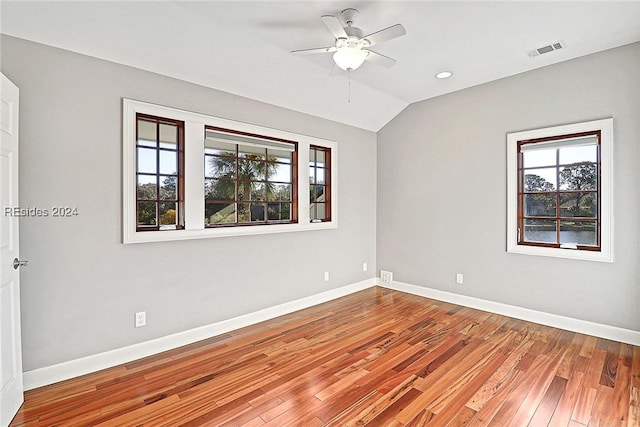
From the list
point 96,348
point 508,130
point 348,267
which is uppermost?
point 508,130

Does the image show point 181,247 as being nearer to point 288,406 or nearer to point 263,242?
point 263,242

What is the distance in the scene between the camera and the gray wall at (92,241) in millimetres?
2477

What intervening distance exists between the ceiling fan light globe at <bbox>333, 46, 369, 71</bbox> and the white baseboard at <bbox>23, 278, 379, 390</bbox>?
9.16 feet

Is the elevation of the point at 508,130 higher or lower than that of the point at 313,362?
higher

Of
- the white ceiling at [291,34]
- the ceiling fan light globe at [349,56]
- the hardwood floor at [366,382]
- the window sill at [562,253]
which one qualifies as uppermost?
the white ceiling at [291,34]

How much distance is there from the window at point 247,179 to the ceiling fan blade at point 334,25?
5.58 feet

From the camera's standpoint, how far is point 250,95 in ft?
12.2

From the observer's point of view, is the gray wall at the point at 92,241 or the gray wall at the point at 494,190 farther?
the gray wall at the point at 494,190

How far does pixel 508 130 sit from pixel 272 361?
12.3ft

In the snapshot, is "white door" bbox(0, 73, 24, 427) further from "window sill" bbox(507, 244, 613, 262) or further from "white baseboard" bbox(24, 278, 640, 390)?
"window sill" bbox(507, 244, 613, 262)

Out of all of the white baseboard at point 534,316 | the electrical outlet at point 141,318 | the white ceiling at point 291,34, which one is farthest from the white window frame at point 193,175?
the white baseboard at point 534,316

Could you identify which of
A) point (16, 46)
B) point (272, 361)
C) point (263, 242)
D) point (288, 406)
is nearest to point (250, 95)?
point (263, 242)

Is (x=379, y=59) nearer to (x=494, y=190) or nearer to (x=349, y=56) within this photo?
(x=349, y=56)

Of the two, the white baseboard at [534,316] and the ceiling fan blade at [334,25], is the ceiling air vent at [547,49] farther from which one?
the white baseboard at [534,316]
